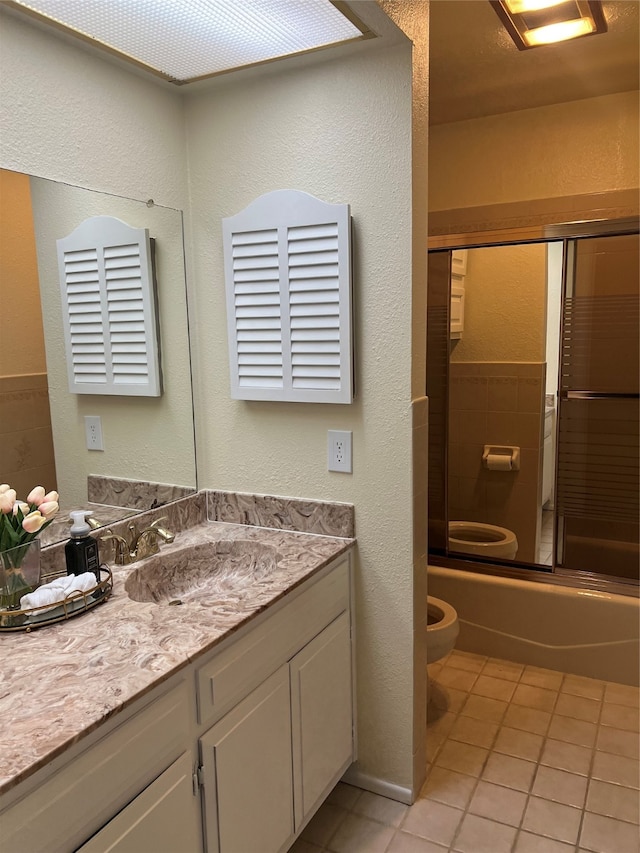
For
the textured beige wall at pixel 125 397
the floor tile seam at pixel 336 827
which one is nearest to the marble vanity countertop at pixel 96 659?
the textured beige wall at pixel 125 397

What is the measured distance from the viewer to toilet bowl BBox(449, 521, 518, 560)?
3232mm

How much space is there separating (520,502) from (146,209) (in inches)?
90.9

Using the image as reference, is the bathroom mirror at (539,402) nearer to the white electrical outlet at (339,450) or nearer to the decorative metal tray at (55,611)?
the white electrical outlet at (339,450)

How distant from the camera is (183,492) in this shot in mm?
2158

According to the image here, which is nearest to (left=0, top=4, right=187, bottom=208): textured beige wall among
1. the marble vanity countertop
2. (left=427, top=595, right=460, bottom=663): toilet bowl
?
the marble vanity countertop

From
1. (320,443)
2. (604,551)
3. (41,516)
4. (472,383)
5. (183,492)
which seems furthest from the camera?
(472,383)

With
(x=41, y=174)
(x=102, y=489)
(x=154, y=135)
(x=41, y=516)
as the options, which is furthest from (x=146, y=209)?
(x=41, y=516)

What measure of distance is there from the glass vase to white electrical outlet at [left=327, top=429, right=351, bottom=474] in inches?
35.1

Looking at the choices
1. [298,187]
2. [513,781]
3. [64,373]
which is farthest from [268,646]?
[298,187]

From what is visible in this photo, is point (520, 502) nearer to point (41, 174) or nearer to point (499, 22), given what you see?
point (499, 22)

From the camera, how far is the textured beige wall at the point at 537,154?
277 cm

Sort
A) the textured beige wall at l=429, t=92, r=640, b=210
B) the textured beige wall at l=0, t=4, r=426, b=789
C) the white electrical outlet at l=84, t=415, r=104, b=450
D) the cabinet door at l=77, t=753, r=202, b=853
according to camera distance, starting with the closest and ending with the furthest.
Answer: the cabinet door at l=77, t=753, r=202, b=853
the textured beige wall at l=0, t=4, r=426, b=789
the white electrical outlet at l=84, t=415, r=104, b=450
the textured beige wall at l=429, t=92, r=640, b=210

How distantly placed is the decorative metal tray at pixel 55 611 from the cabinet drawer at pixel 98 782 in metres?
0.32

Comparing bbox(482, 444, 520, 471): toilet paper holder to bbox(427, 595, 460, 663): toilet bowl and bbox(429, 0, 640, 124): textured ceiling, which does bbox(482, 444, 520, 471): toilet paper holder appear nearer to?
bbox(427, 595, 460, 663): toilet bowl
